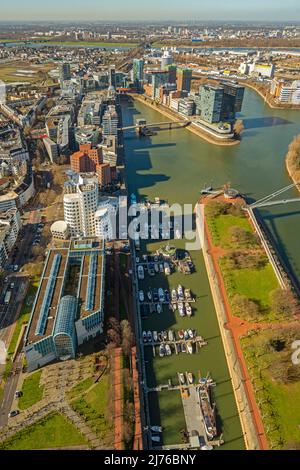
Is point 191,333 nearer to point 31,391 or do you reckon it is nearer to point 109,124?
point 31,391

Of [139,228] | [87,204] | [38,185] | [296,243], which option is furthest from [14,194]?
[296,243]

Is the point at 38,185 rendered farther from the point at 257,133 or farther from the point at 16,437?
the point at 257,133

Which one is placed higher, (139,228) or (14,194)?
(14,194)

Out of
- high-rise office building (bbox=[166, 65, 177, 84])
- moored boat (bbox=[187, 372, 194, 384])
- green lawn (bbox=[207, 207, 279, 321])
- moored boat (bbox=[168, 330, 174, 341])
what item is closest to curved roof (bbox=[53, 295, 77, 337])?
moored boat (bbox=[168, 330, 174, 341])

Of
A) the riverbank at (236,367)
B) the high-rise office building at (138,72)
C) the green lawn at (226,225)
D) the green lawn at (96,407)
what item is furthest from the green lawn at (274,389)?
the high-rise office building at (138,72)

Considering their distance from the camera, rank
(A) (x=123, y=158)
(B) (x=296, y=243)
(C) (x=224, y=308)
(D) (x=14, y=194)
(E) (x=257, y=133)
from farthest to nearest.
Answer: (E) (x=257, y=133) → (A) (x=123, y=158) → (D) (x=14, y=194) → (B) (x=296, y=243) → (C) (x=224, y=308)

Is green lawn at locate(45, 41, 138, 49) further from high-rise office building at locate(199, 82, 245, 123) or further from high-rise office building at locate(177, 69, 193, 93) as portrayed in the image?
high-rise office building at locate(199, 82, 245, 123)

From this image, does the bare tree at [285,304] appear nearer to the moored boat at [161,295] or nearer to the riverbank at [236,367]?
the riverbank at [236,367]

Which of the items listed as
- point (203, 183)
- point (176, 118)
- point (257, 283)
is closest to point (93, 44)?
point (176, 118)
